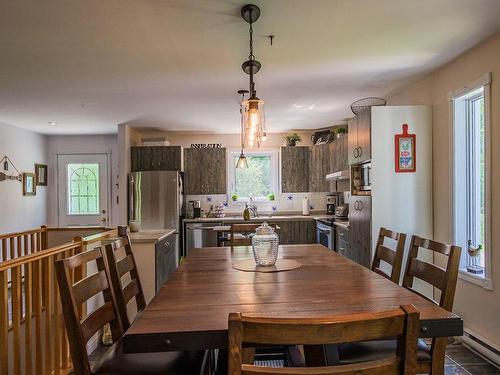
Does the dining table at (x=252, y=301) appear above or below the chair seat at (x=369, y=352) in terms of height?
above

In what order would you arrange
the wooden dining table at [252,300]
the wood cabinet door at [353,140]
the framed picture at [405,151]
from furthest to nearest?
the wood cabinet door at [353,140] < the framed picture at [405,151] < the wooden dining table at [252,300]

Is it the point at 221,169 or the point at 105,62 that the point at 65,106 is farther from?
the point at 221,169

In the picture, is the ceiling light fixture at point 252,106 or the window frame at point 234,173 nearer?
the ceiling light fixture at point 252,106

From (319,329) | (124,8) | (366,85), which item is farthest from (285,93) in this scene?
(319,329)

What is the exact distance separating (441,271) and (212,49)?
218cm

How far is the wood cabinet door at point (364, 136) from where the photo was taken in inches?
135

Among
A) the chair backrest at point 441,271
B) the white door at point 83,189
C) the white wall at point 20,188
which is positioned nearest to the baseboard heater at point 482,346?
the chair backrest at point 441,271

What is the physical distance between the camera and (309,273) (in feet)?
6.24

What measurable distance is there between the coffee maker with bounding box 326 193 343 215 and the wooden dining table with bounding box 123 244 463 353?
380 centimetres

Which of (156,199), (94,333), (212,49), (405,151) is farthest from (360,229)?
(156,199)

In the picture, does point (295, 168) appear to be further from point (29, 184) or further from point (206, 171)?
point (29, 184)

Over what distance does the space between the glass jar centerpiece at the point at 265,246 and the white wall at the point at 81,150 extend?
496cm

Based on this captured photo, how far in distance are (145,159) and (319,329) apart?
5214mm

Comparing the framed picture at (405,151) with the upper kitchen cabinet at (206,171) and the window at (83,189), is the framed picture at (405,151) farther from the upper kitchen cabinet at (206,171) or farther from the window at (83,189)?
the window at (83,189)
